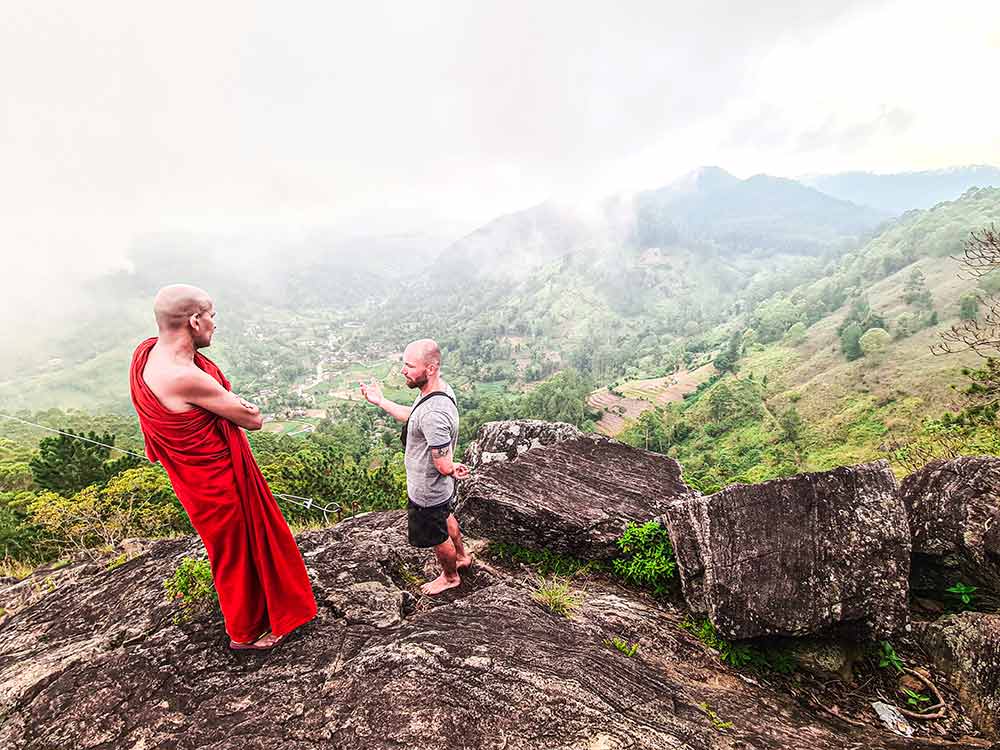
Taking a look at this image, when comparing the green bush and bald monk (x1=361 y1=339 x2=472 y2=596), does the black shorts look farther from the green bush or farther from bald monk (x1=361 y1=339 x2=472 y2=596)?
the green bush

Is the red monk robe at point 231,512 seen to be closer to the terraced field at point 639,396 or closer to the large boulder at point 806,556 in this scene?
the large boulder at point 806,556

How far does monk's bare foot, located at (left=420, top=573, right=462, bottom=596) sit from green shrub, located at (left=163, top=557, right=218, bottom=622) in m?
1.89

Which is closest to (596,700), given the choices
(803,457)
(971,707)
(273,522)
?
(273,522)

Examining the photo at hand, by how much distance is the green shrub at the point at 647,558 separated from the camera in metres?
4.89

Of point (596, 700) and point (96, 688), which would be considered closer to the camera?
point (596, 700)

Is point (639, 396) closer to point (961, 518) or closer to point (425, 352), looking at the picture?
point (961, 518)

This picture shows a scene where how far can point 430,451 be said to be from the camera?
4.07m

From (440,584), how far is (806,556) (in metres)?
3.41

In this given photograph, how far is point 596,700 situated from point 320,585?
2.79 meters

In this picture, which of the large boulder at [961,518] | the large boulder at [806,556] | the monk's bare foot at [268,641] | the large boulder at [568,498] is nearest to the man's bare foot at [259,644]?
the monk's bare foot at [268,641]

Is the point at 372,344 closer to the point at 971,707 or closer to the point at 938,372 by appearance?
the point at 938,372

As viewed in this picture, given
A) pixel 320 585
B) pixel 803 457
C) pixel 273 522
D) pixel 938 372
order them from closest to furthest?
1. pixel 273 522
2. pixel 320 585
3. pixel 803 457
4. pixel 938 372

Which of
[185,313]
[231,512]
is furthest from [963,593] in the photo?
[185,313]

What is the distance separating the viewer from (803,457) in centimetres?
4072
